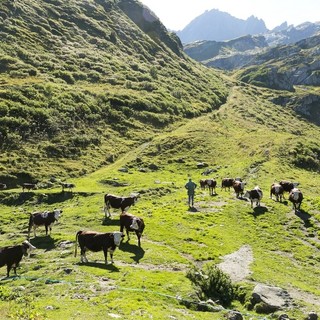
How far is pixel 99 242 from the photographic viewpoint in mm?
24344

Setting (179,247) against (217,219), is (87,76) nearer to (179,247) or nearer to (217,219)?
(217,219)

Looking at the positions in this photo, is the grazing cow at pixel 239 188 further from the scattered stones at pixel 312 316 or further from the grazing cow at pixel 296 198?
the scattered stones at pixel 312 316

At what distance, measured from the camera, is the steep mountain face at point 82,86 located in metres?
65.4

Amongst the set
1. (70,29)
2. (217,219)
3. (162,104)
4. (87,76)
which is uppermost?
(70,29)

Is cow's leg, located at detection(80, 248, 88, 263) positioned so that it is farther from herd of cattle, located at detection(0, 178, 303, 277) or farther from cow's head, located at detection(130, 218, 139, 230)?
cow's head, located at detection(130, 218, 139, 230)

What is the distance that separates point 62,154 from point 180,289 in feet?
158

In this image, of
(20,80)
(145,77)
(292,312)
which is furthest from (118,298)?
(145,77)

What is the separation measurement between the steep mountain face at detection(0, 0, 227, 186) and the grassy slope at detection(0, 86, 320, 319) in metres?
8.76

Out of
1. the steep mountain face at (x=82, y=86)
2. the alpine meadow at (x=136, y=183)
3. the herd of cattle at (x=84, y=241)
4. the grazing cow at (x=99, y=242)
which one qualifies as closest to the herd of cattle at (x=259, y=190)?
the alpine meadow at (x=136, y=183)

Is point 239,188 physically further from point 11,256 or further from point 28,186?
point 11,256

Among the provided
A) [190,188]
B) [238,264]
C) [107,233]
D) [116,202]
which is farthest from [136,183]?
[107,233]

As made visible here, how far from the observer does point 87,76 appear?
359 ft

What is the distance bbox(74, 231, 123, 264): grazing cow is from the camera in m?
24.1

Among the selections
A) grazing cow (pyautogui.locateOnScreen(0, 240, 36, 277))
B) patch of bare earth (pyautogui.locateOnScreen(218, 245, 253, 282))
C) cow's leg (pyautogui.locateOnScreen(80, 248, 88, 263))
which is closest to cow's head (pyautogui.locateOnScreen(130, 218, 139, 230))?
cow's leg (pyautogui.locateOnScreen(80, 248, 88, 263))
